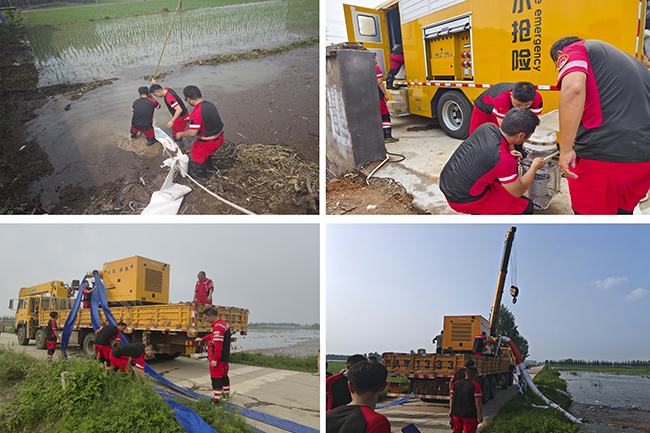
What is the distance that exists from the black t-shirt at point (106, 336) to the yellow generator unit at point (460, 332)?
581cm

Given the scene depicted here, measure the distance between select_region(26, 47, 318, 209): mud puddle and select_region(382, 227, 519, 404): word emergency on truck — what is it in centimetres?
355

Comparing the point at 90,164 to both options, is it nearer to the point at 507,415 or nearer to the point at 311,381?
the point at 311,381

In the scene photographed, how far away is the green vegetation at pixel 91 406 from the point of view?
299 cm

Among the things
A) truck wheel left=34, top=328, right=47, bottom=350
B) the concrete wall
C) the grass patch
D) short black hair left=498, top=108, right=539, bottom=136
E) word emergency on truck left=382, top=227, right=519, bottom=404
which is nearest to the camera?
short black hair left=498, top=108, right=539, bottom=136

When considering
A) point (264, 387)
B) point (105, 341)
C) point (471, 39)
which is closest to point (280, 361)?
point (264, 387)

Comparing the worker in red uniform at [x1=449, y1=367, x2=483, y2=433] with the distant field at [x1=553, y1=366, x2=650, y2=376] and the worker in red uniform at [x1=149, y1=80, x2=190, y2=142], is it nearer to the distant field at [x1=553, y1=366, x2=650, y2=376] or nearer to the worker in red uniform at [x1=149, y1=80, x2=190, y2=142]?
the worker in red uniform at [x1=149, y1=80, x2=190, y2=142]

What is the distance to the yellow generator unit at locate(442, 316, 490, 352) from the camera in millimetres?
6719

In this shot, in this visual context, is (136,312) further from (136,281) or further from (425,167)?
(425,167)

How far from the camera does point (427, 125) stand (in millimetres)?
6691

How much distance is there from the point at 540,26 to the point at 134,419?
5890 mm

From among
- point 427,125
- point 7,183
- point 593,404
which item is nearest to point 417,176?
point 427,125

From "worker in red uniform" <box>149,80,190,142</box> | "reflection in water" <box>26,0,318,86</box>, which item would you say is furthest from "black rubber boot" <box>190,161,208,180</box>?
"reflection in water" <box>26,0,318,86</box>

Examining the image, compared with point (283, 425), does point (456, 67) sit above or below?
above

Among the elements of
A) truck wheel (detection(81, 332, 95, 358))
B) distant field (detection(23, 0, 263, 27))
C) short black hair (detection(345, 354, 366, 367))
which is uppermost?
distant field (detection(23, 0, 263, 27))
